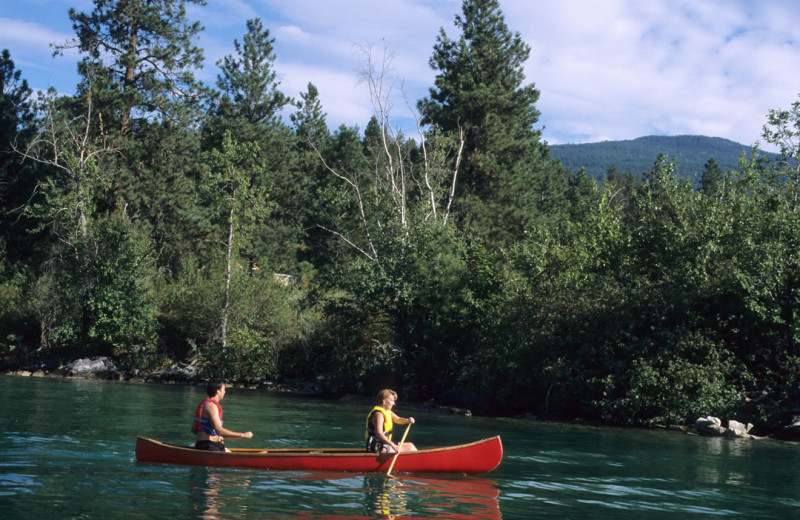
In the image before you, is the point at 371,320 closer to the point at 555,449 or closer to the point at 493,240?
the point at 493,240

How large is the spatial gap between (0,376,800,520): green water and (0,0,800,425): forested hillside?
3723mm

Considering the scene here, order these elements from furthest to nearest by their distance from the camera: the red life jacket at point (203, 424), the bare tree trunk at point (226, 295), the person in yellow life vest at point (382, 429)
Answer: the bare tree trunk at point (226, 295) → the person in yellow life vest at point (382, 429) → the red life jacket at point (203, 424)

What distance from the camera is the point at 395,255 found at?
104 ft

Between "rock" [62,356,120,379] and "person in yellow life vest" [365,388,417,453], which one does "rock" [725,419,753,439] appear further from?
"rock" [62,356,120,379]

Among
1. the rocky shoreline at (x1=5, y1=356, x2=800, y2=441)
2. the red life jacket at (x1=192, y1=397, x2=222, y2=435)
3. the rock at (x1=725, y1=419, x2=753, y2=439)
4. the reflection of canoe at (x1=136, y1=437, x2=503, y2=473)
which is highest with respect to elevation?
the red life jacket at (x1=192, y1=397, x2=222, y2=435)

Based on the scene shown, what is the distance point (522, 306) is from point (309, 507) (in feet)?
57.3

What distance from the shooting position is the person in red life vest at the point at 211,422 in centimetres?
1321

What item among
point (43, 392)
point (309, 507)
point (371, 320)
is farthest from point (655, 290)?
point (43, 392)

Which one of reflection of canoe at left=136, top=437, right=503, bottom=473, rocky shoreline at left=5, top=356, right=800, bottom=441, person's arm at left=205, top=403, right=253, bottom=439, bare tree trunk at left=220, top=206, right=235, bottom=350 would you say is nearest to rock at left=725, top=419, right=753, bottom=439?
rocky shoreline at left=5, top=356, right=800, bottom=441

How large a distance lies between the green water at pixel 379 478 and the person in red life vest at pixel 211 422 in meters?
0.49

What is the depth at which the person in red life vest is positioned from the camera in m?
13.2

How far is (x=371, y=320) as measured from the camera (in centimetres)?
3253

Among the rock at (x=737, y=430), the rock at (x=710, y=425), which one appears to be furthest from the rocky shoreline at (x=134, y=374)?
the rock at (x=737, y=430)

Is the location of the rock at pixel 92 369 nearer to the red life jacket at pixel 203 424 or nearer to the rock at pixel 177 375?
the rock at pixel 177 375
